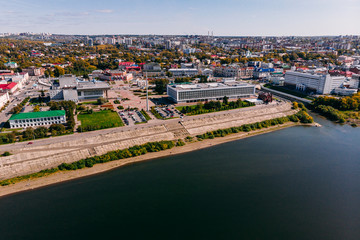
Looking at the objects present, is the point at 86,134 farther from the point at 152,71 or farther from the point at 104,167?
the point at 152,71

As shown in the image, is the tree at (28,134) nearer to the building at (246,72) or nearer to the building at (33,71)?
the building at (33,71)

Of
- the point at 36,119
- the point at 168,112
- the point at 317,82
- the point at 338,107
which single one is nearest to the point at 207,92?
the point at 168,112

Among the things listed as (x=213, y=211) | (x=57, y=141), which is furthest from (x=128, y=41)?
(x=213, y=211)

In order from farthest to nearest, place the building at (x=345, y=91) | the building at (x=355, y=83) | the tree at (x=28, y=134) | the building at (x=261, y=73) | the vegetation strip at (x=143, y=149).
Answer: the building at (x=261, y=73)
the building at (x=355, y=83)
the building at (x=345, y=91)
the tree at (x=28, y=134)
the vegetation strip at (x=143, y=149)

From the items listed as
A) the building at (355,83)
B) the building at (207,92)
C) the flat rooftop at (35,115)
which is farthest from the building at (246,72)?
the flat rooftop at (35,115)

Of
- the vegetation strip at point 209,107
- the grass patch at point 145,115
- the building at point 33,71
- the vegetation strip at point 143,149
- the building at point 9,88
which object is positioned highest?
the building at point 33,71

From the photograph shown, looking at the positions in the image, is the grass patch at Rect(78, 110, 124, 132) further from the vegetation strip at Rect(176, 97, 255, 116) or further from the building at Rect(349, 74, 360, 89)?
the building at Rect(349, 74, 360, 89)

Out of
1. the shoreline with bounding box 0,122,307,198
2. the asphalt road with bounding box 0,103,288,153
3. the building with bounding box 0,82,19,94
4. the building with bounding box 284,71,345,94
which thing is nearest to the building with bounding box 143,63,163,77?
the building with bounding box 0,82,19,94
